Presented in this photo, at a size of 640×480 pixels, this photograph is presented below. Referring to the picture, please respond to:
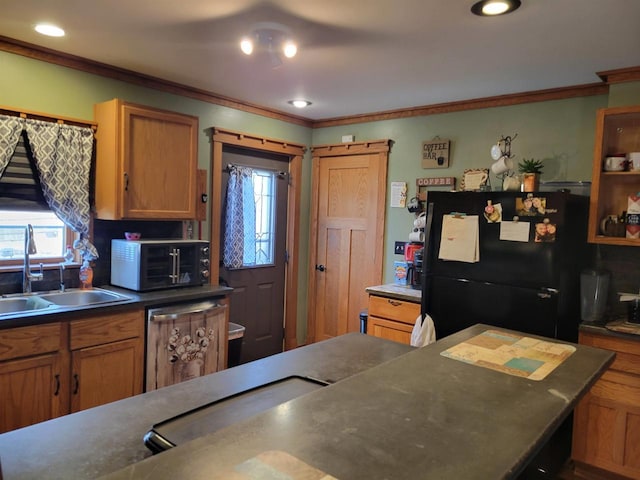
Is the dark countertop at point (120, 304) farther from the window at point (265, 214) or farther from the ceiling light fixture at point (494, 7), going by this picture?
the ceiling light fixture at point (494, 7)

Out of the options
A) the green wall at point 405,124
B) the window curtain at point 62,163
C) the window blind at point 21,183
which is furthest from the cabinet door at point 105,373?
the green wall at point 405,124

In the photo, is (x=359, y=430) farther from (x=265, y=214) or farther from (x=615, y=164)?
(x=265, y=214)

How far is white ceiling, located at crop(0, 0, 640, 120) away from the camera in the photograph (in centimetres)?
202

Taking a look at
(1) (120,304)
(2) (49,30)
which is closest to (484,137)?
(1) (120,304)

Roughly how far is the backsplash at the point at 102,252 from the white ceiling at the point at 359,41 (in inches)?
41.5

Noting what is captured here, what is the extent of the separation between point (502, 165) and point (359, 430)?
264 centimetres

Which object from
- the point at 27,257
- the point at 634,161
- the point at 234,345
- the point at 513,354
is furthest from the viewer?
the point at 234,345

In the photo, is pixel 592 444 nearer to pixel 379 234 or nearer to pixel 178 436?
pixel 379 234

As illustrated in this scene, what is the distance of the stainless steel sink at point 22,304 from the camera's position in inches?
102

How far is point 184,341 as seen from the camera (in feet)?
9.46

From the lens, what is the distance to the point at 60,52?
2750 mm

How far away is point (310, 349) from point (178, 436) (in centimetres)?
85

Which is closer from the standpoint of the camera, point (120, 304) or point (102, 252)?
point (120, 304)

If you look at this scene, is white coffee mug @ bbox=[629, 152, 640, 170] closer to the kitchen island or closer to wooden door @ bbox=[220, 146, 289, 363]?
the kitchen island
